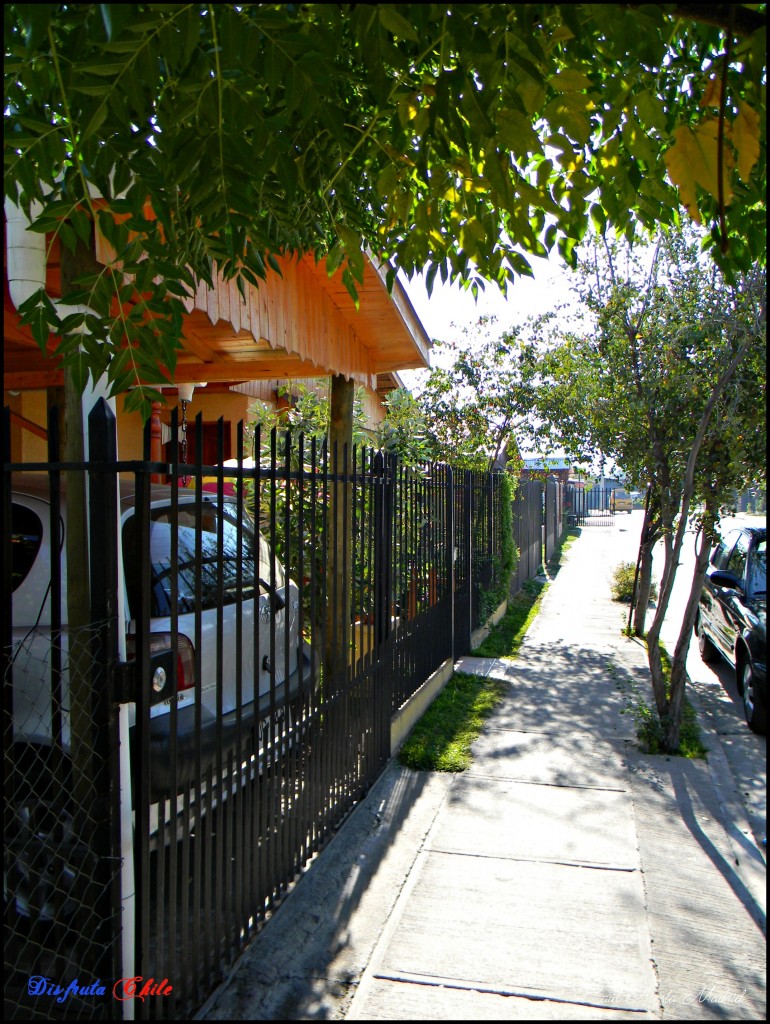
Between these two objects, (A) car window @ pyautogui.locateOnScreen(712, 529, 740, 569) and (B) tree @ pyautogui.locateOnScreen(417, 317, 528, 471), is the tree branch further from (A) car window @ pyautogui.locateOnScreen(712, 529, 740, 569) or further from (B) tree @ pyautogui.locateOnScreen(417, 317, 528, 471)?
(B) tree @ pyautogui.locateOnScreen(417, 317, 528, 471)

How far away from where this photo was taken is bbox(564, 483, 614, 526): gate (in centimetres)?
3972

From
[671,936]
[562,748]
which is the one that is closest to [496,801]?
[562,748]

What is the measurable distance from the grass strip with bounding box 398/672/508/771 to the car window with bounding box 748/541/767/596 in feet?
8.56

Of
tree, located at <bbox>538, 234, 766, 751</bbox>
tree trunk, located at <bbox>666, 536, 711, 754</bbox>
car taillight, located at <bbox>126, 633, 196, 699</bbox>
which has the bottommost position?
tree trunk, located at <bbox>666, 536, 711, 754</bbox>

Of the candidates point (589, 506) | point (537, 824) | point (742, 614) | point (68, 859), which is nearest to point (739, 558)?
point (742, 614)

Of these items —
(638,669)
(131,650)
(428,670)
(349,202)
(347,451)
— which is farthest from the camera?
(638,669)

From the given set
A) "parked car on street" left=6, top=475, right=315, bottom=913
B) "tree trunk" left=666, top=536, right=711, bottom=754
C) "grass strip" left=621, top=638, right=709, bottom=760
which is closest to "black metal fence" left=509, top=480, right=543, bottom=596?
"grass strip" left=621, top=638, right=709, bottom=760

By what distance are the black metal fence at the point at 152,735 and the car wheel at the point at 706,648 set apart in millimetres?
5556

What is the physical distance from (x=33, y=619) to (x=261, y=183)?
218cm

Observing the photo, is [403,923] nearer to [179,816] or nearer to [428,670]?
[179,816]

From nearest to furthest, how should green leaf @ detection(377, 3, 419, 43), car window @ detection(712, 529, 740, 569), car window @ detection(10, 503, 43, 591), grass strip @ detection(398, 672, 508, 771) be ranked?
green leaf @ detection(377, 3, 419, 43) < car window @ detection(10, 503, 43, 591) < grass strip @ detection(398, 672, 508, 771) < car window @ detection(712, 529, 740, 569)

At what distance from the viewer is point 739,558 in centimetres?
825

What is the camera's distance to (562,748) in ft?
20.3

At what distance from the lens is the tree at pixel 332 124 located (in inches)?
87.0
